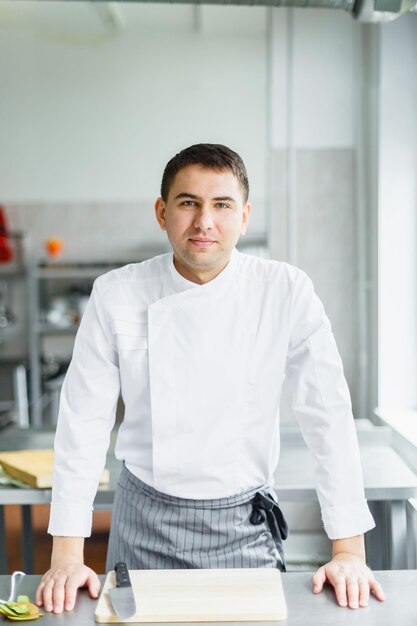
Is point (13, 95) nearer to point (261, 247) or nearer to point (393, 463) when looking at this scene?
point (261, 247)

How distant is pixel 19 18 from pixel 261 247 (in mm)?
2607

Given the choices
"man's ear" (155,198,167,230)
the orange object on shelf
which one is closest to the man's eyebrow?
"man's ear" (155,198,167,230)

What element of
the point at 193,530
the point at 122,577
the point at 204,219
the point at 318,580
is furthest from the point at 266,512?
the point at 204,219

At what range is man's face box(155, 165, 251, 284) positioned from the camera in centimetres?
140

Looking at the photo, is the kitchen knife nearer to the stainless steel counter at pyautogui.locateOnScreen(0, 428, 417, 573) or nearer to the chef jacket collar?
the chef jacket collar

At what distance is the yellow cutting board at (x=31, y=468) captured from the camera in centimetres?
200

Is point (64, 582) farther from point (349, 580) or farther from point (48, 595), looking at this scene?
point (349, 580)

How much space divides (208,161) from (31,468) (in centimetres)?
102

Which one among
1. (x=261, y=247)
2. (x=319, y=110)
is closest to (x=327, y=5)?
(x=319, y=110)

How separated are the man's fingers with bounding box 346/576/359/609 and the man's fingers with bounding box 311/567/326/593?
45mm

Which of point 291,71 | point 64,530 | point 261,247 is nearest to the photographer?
point 64,530

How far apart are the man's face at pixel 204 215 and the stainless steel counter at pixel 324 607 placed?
1.87 feet

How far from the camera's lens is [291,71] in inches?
126

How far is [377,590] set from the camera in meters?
1.25
